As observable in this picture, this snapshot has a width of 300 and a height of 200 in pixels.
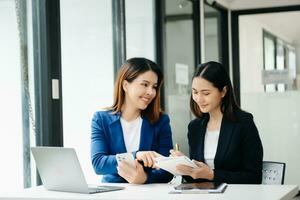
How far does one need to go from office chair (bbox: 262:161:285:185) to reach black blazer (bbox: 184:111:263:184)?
0.27ft

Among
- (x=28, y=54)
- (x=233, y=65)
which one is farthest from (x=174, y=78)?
(x=28, y=54)

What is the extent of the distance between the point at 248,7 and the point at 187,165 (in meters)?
4.17

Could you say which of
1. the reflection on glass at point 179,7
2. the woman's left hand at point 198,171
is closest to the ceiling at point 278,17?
the reflection on glass at point 179,7

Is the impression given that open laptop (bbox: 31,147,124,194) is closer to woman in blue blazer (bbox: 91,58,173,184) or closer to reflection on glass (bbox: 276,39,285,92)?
woman in blue blazer (bbox: 91,58,173,184)

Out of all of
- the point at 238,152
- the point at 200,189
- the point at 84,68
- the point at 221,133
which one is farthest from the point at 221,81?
the point at 84,68

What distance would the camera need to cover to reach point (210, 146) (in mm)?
2789

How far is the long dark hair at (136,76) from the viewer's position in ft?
8.86

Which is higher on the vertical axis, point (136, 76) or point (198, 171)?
point (136, 76)

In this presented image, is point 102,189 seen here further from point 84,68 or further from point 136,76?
point 84,68

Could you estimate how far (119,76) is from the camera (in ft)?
8.97

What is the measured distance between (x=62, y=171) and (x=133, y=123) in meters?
0.57

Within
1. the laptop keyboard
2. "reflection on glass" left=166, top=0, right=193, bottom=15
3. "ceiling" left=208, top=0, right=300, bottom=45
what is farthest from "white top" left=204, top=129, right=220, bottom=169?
"ceiling" left=208, top=0, right=300, bottom=45

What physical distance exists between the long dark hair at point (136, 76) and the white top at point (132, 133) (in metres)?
0.07

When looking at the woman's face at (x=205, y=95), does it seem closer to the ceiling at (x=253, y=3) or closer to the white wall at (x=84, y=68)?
the white wall at (x=84, y=68)
